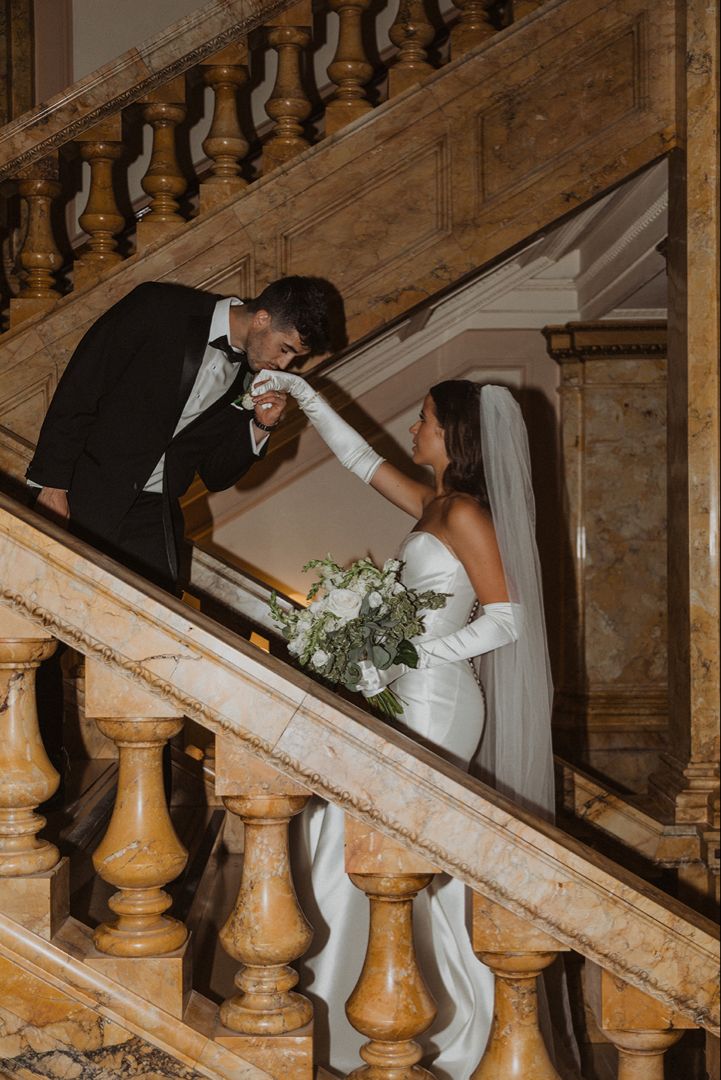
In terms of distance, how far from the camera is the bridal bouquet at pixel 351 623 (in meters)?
2.96

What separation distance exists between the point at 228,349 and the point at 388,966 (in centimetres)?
208

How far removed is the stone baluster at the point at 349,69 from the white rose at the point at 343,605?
2001mm

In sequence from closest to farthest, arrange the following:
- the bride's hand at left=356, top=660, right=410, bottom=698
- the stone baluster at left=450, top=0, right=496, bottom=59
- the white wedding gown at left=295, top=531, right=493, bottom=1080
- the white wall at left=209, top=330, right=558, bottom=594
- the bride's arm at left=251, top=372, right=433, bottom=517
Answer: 1. the white wedding gown at left=295, top=531, right=493, bottom=1080
2. the bride's hand at left=356, top=660, right=410, bottom=698
3. the bride's arm at left=251, top=372, right=433, bottom=517
4. the stone baluster at left=450, top=0, right=496, bottom=59
5. the white wall at left=209, top=330, right=558, bottom=594

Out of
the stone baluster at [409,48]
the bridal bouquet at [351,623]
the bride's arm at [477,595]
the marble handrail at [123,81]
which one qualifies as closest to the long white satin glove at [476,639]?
the bride's arm at [477,595]

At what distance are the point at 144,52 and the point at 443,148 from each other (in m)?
1.14

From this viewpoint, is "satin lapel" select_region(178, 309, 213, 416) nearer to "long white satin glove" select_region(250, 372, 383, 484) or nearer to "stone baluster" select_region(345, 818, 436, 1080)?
"long white satin glove" select_region(250, 372, 383, 484)

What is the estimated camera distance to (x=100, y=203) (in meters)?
3.98

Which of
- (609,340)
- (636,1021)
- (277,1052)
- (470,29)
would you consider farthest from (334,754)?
(609,340)

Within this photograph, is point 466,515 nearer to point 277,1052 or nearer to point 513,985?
point 513,985

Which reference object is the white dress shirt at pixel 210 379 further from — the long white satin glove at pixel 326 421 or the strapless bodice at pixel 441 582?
the strapless bodice at pixel 441 582

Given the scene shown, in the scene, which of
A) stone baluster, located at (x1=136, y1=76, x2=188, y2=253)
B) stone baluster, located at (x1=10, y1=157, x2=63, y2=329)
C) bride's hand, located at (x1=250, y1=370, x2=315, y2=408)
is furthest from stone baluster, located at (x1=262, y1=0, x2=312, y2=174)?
bride's hand, located at (x1=250, y1=370, x2=315, y2=408)

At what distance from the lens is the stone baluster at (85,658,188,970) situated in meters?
1.78

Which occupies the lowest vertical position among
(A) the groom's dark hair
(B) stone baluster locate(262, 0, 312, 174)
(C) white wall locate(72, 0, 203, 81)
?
(A) the groom's dark hair

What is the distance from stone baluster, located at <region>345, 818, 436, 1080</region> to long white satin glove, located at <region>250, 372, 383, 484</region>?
1982 mm
